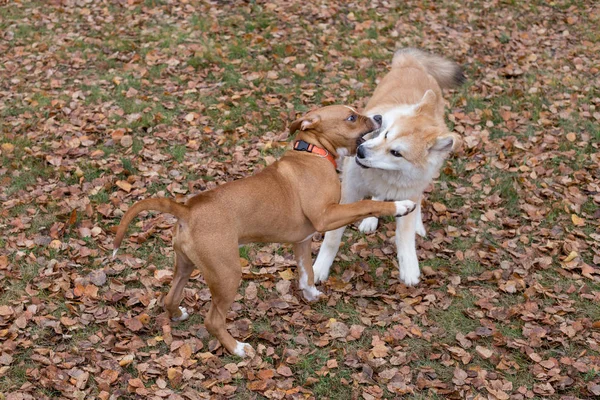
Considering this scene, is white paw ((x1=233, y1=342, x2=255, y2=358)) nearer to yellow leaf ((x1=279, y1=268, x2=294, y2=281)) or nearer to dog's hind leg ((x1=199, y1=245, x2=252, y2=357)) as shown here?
dog's hind leg ((x1=199, y1=245, x2=252, y2=357))

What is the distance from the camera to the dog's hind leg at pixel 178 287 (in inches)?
190

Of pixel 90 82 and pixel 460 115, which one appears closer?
pixel 460 115

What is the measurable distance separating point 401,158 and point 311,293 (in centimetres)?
145

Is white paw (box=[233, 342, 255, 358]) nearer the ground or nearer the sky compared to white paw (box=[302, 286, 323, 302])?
nearer the sky

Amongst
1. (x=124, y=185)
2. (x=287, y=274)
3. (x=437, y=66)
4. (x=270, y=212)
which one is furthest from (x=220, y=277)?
(x=437, y=66)

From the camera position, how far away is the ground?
16.2 feet

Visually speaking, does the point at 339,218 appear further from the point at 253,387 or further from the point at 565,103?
the point at 565,103

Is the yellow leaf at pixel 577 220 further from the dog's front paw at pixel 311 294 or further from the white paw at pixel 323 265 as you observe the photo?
the dog's front paw at pixel 311 294

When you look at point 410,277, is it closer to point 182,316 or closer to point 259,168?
point 182,316

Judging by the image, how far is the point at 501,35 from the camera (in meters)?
10.5

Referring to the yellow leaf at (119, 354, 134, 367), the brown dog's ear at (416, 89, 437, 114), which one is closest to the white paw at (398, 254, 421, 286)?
the brown dog's ear at (416, 89, 437, 114)

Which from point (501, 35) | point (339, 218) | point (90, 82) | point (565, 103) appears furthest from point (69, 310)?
point (501, 35)

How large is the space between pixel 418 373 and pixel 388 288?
115 cm

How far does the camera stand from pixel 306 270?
5586 millimetres
